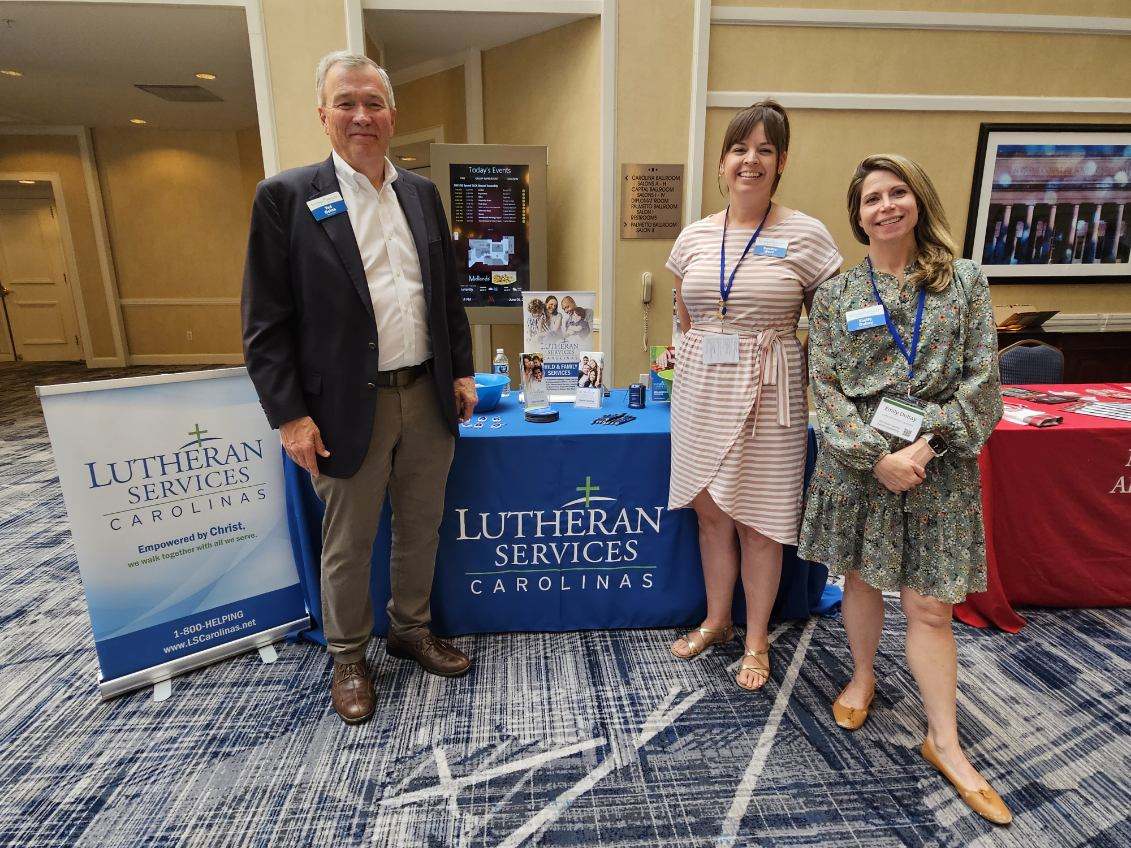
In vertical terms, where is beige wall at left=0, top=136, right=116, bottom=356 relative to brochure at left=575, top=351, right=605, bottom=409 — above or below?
above

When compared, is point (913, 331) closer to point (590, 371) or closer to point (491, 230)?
point (590, 371)

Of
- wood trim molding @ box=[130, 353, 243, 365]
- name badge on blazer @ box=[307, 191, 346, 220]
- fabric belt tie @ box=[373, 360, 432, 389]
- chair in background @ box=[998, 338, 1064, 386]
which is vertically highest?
name badge on blazer @ box=[307, 191, 346, 220]

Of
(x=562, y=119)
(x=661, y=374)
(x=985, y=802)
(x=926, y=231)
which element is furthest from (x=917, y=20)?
(x=985, y=802)

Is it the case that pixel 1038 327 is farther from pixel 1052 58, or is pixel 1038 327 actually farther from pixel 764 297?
pixel 764 297

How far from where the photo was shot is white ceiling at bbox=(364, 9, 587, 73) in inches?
142

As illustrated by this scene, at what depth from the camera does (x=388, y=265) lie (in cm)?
161

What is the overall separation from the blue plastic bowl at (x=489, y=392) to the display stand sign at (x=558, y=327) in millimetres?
163

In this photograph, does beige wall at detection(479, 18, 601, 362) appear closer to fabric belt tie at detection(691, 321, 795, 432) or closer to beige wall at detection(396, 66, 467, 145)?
beige wall at detection(396, 66, 467, 145)

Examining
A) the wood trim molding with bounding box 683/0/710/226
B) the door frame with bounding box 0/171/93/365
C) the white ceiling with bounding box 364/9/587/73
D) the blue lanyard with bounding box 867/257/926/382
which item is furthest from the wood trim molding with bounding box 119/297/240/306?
the blue lanyard with bounding box 867/257/926/382

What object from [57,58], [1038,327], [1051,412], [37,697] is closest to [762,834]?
[1051,412]

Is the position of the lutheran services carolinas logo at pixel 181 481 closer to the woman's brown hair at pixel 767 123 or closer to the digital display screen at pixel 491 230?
the woman's brown hair at pixel 767 123

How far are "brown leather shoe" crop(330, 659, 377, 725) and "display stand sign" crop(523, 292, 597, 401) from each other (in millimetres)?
1159

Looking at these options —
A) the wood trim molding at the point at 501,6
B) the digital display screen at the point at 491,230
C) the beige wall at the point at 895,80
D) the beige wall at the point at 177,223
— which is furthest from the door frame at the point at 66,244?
the beige wall at the point at 895,80

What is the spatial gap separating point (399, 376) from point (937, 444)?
52.7 inches
